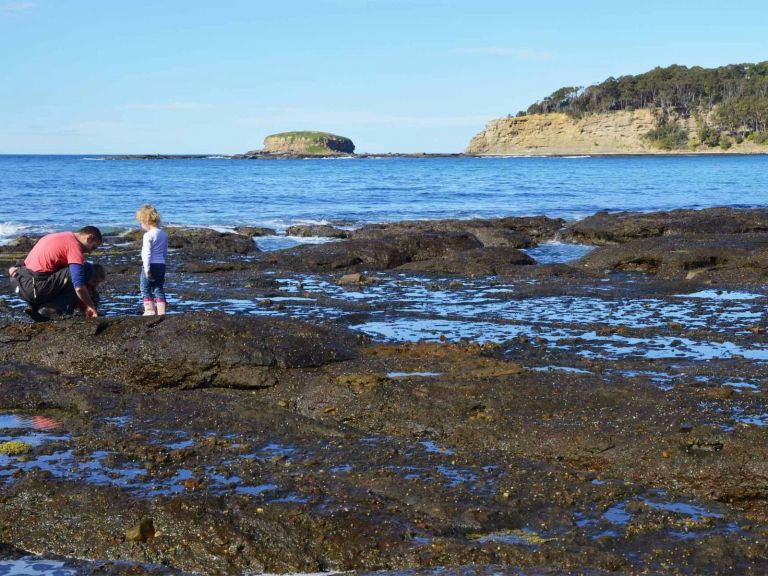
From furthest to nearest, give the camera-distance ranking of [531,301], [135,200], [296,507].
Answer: [135,200] → [531,301] → [296,507]

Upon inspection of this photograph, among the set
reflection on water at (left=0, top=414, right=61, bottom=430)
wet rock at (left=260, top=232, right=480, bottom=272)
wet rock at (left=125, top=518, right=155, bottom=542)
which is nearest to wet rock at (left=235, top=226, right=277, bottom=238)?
wet rock at (left=260, top=232, right=480, bottom=272)

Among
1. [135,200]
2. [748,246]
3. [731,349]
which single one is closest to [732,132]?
[135,200]

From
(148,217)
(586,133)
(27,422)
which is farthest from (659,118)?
(27,422)

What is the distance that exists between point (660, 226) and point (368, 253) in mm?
11113

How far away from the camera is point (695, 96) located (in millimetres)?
182125

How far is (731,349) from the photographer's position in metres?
12.2

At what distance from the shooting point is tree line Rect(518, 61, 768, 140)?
169 m

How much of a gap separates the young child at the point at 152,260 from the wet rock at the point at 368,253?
8865 millimetres

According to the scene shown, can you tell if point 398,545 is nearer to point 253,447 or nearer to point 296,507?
point 296,507

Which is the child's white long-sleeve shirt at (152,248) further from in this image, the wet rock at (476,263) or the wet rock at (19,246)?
the wet rock at (19,246)

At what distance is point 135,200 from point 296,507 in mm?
52657

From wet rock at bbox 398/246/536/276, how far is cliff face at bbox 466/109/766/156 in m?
→ 161

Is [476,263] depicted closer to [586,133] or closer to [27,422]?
[27,422]

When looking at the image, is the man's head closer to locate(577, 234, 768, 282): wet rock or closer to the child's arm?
the child's arm
